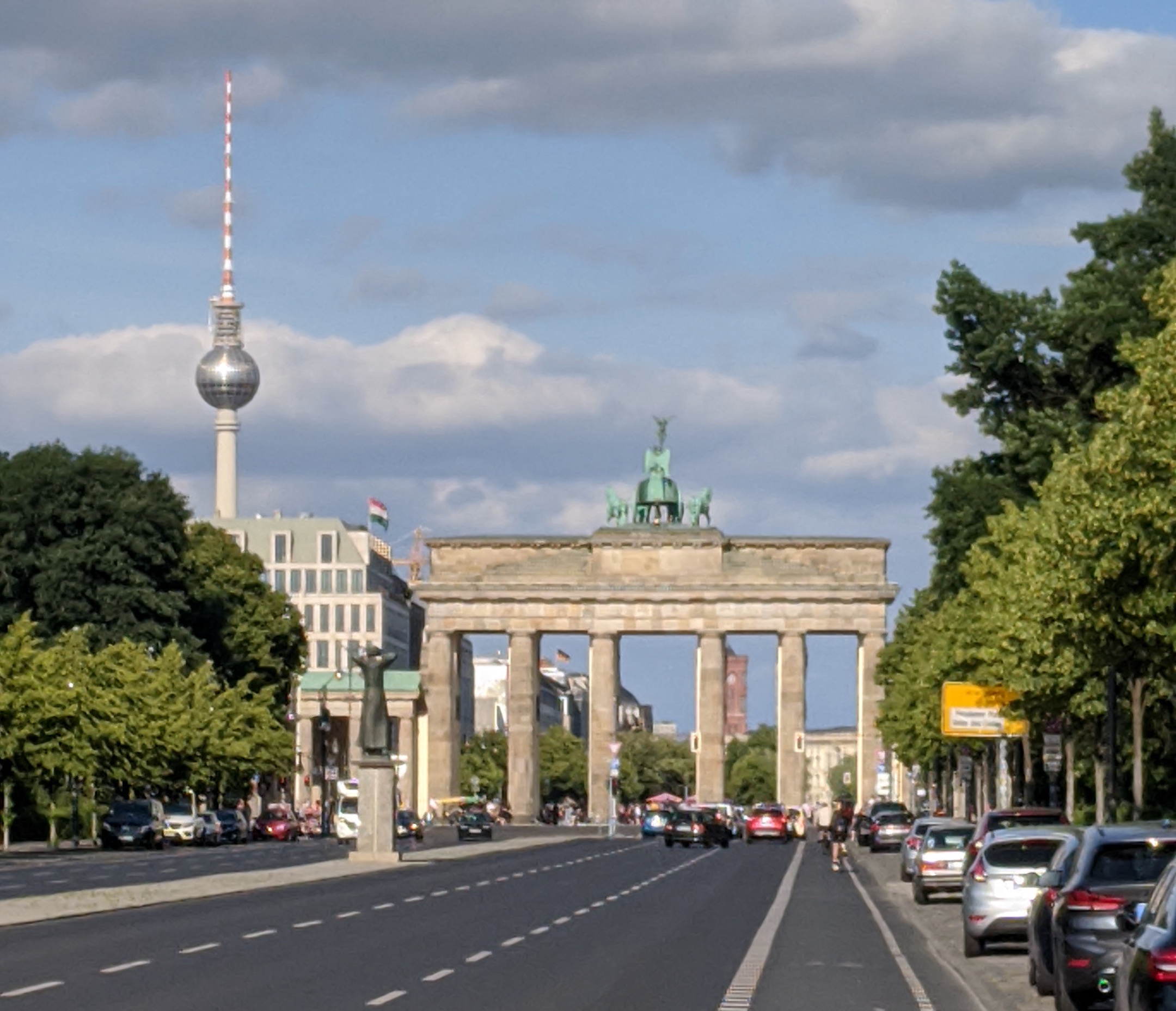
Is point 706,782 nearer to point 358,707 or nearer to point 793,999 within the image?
point 358,707

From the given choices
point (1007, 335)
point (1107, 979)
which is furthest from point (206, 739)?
point (1107, 979)

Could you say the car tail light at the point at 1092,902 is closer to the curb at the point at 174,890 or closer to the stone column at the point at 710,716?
the curb at the point at 174,890

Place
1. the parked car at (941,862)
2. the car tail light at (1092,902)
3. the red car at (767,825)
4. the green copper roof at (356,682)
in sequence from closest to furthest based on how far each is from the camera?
the car tail light at (1092,902), the parked car at (941,862), the red car at (767,825), the green copper roof at (356,682)

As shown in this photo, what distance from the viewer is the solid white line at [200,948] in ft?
104

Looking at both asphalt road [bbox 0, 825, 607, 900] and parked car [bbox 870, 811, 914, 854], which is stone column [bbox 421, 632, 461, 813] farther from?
parked car [bbox 870, 811, 914, 854]

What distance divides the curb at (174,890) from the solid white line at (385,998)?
12332 millimetres

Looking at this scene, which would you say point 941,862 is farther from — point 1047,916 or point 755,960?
point 1047,916

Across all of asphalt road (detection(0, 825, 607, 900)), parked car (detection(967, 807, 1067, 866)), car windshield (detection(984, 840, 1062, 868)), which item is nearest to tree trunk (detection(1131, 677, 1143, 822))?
parked car (detection(967, 807, 1067, 866))

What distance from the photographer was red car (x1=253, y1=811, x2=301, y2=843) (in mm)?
114875

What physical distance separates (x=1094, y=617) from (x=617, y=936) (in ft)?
35.6

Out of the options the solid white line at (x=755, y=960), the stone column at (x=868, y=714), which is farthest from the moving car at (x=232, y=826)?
the solid white line at (x=755, y=960)

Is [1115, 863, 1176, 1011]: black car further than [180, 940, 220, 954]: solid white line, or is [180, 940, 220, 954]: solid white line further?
[180, 940, 220, 954]: solid white line

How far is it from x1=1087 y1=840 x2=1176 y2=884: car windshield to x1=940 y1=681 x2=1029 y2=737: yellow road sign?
4052cm

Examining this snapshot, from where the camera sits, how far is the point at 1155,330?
63.4 m
